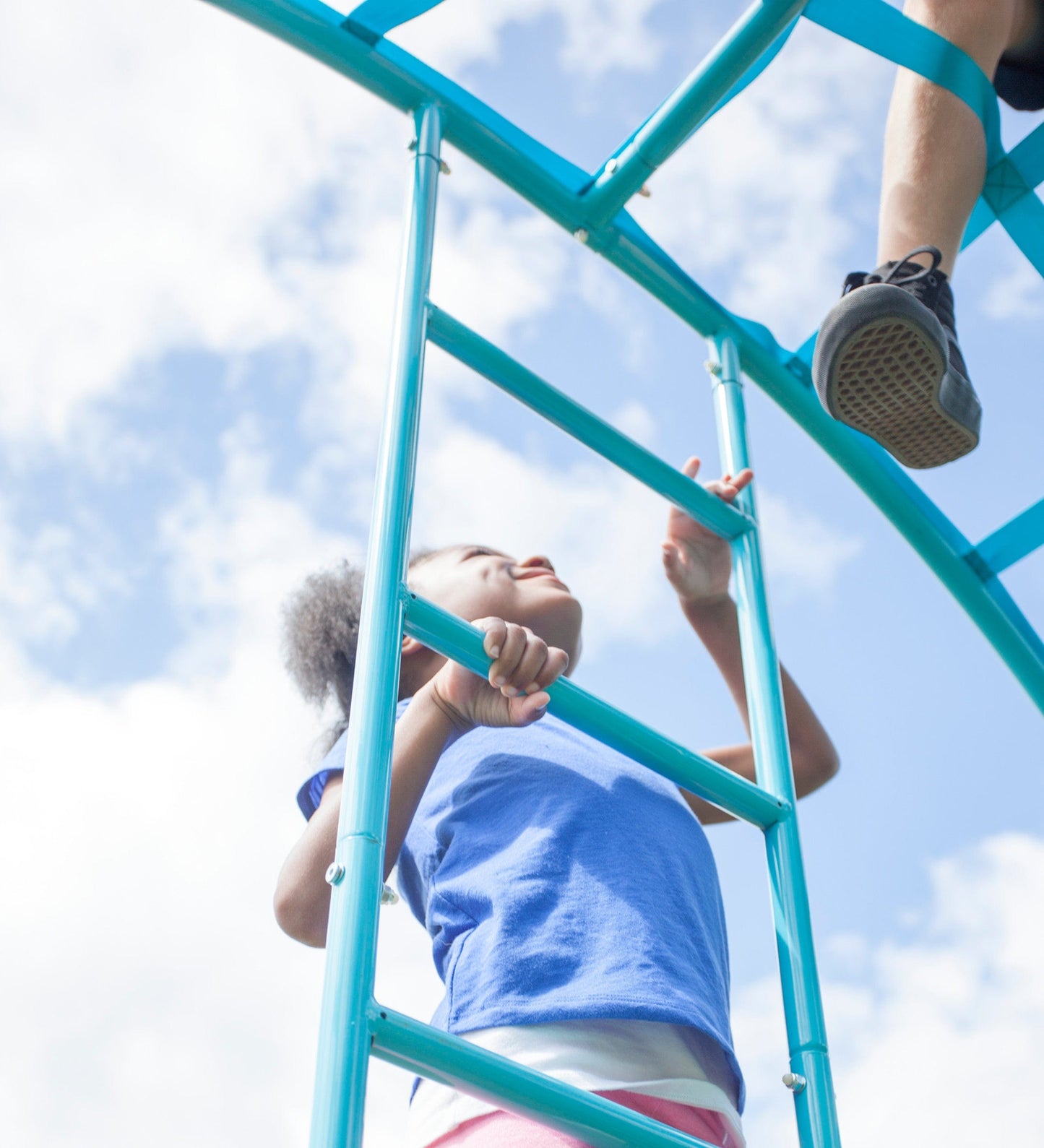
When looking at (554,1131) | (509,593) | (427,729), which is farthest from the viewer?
(509,593)

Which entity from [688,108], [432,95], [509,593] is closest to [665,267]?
[688,108]

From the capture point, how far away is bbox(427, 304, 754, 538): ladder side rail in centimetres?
137

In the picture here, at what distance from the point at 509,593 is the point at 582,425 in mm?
367

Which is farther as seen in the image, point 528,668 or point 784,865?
point 784,865

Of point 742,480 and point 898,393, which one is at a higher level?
point 742,480

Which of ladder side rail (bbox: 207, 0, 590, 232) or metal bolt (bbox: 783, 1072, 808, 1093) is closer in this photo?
metal bolt (bbox: 783, 1072, 808, 1093)

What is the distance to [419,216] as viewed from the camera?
144 centimetres

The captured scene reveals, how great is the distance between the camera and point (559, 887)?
1252 mm

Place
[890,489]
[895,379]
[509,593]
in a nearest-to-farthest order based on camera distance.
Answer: [895,379] → [509,593] → [890,489]

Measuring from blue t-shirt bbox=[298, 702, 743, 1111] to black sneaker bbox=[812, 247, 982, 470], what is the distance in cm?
49

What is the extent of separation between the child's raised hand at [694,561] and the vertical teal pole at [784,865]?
0.43 feet

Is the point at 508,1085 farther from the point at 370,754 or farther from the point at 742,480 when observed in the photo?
the point at 742,480

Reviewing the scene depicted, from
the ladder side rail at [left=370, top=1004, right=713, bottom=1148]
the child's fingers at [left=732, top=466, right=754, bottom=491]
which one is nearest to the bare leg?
the child's fingers at [left=732, top=466, right=754, bottom=491]

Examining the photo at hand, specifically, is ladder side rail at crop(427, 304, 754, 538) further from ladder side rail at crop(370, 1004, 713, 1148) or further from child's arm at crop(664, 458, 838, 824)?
ladder side rail at crop(370, 1004, 713, 1148)
